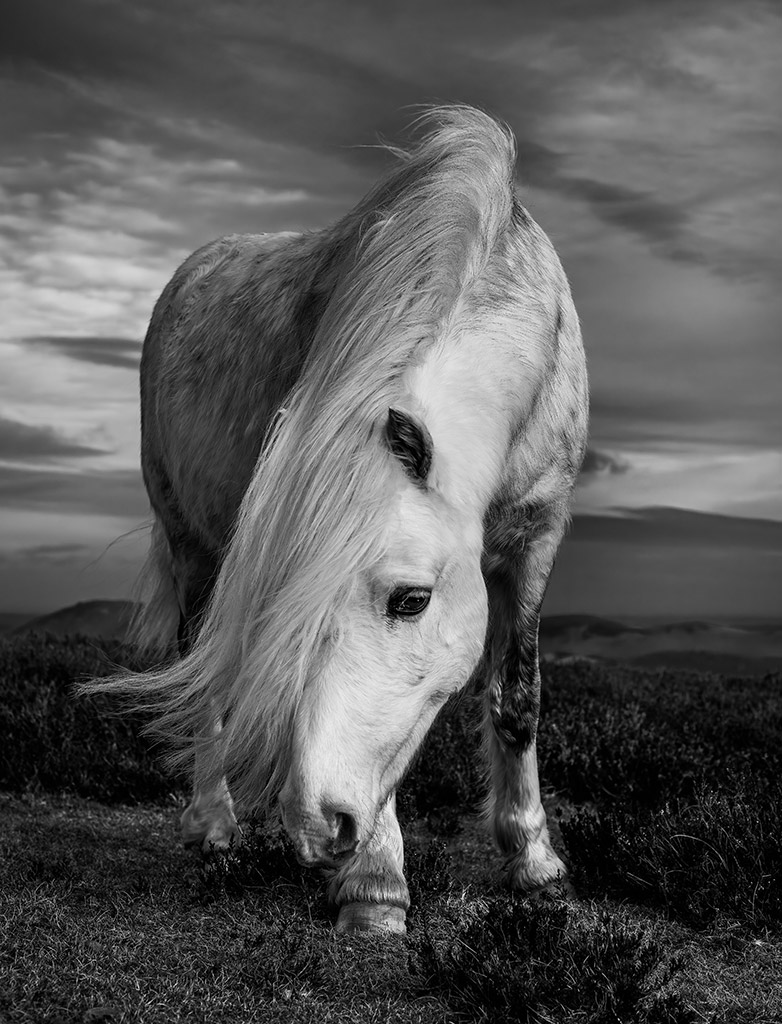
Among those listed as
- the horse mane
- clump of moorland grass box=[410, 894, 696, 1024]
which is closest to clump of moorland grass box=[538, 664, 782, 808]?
clump of moorland grass box=[410, 894, 696, 1024]

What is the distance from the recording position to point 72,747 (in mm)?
6332

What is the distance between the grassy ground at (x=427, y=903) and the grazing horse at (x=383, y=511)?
1.01 feet

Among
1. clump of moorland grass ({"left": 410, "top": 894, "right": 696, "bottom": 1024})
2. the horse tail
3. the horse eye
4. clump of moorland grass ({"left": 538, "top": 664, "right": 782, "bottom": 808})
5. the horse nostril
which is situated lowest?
clump of moorland grass ({"left": 410, "top": 894, "right": 696, "bottom": 1024})

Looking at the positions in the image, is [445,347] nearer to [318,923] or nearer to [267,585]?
[267,585]

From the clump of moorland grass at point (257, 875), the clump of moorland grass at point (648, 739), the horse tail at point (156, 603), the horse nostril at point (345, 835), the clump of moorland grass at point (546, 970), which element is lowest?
the clump of moorland grass at point (257, 875)

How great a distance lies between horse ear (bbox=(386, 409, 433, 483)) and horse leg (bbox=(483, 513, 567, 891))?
1502mm

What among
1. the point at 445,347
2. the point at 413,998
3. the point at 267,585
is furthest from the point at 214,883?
the point at 445,347

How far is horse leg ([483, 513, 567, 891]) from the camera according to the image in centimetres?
457

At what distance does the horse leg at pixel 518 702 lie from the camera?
15.0ft

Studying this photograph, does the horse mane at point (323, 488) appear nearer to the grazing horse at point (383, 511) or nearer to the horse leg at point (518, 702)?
the grazing horse at point (383, 511)

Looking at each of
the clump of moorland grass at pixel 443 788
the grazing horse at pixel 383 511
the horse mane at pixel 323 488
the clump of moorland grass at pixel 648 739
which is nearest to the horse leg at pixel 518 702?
the grazing horse at pixel 383 511

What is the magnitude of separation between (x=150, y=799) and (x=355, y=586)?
3.59m

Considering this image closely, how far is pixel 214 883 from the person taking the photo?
3.99 m

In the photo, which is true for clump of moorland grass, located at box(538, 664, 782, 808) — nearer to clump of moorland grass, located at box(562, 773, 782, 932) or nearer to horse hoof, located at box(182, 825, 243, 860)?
clump of moorland grass, located at box(562, 773, 782, 932)
